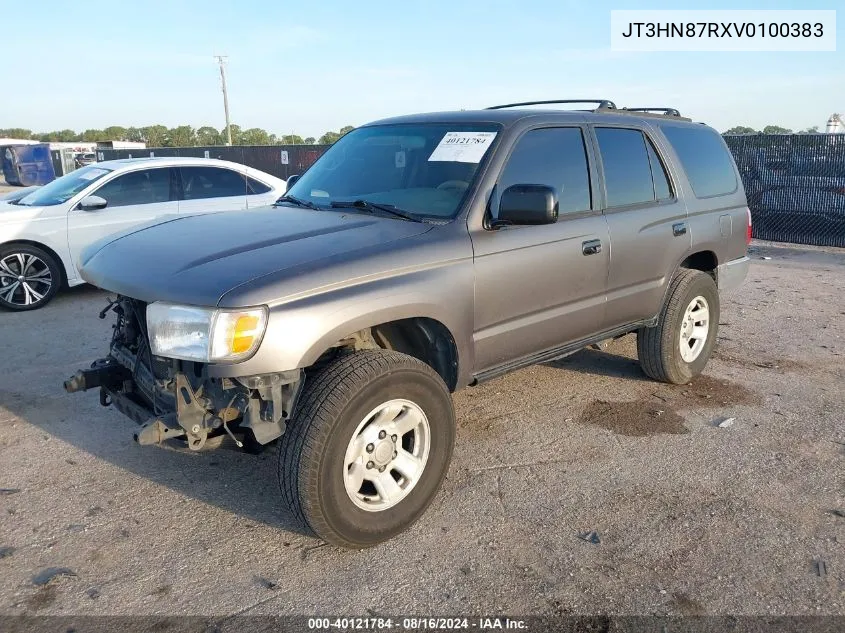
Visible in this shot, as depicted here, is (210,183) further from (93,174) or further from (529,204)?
(529,204)

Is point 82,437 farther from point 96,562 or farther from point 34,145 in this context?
point 34,145

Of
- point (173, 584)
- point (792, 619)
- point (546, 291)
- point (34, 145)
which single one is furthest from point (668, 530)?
point (34, 145)

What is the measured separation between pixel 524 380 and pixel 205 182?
17.3 ft

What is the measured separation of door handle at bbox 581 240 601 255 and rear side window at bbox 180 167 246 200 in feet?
19.2

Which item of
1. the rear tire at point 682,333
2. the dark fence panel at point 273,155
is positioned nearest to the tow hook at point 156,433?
the rear tire at point 682,333

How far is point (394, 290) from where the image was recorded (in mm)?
3033

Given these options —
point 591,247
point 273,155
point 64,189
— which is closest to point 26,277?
point 64,189

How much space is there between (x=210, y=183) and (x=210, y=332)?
6.42m

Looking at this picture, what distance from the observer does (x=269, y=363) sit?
269 centimetres

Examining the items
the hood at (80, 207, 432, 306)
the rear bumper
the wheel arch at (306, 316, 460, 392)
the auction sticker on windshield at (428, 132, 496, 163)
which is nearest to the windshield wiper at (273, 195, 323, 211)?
the hood at (80, 207, 432, 306)

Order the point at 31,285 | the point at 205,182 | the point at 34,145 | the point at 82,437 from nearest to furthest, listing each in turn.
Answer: the point at 82,437
the point at 31,285
the point at 205,182
the point at 34,145

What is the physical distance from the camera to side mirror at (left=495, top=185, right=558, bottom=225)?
3.28 m

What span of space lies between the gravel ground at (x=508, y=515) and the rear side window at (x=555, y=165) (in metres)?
1.44

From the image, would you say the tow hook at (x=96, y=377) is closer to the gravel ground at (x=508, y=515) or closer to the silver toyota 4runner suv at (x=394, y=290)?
the silver toyota 4runner suv at (x=394, y=290)
